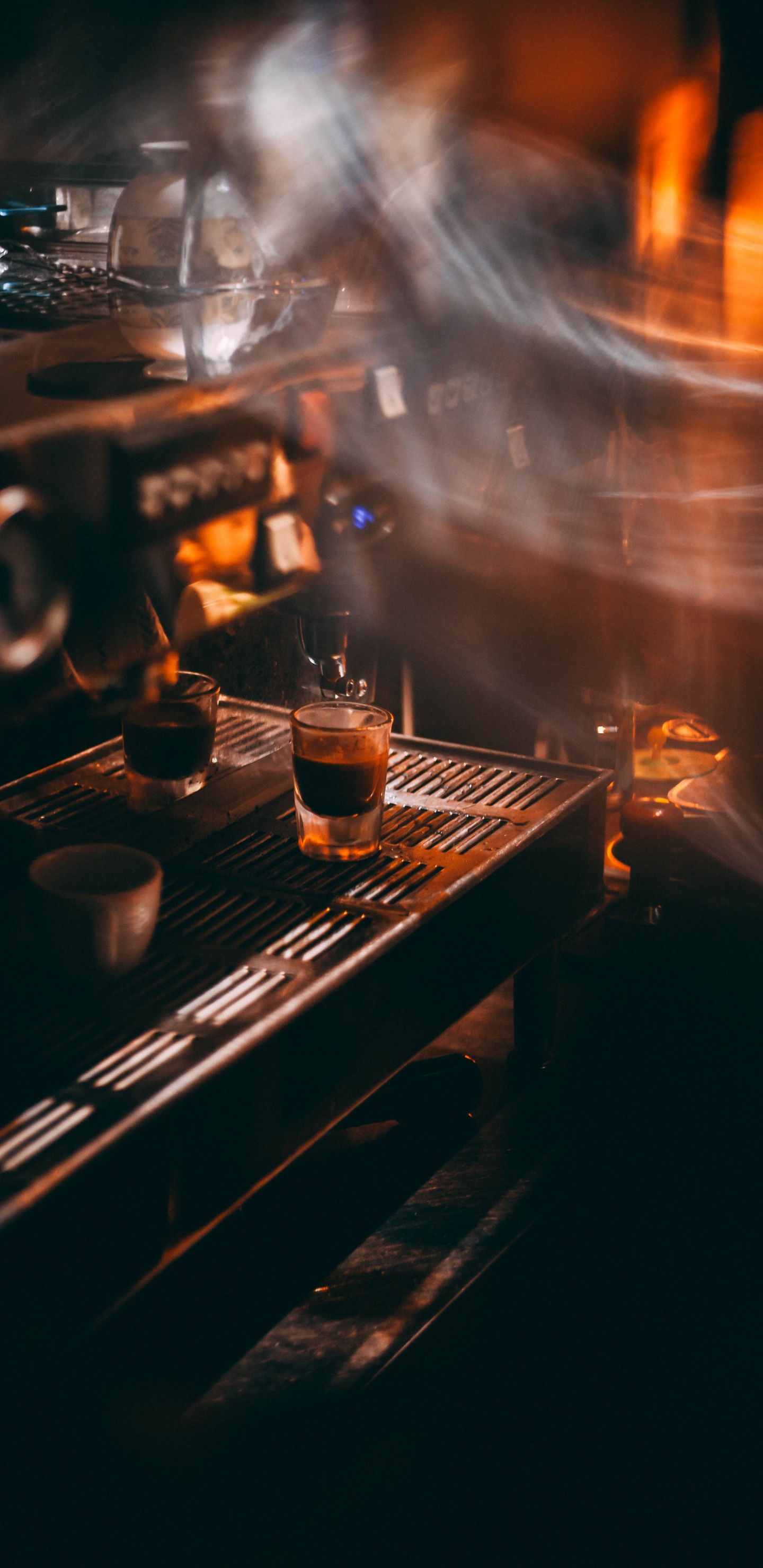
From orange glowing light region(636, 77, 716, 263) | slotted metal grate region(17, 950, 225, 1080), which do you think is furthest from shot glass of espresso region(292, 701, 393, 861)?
orange glowing light region(636, 77, 716, 263)

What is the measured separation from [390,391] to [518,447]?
45cm

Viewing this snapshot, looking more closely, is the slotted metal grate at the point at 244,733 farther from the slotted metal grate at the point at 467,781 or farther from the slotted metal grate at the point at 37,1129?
the slotted metal grate at the point at 37,1129

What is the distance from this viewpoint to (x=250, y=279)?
43.4 inches

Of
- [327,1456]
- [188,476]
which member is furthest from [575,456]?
[327,1456]

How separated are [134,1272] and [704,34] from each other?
179cm

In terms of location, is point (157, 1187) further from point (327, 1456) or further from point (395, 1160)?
point (395, 1160)

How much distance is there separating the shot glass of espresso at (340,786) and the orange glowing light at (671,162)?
101 centimetres

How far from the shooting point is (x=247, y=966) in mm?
1144

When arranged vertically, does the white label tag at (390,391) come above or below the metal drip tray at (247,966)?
Result: above

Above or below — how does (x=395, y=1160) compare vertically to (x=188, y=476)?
below

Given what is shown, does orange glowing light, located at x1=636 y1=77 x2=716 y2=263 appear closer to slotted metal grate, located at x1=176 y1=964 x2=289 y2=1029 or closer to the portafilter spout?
the portafilter spout

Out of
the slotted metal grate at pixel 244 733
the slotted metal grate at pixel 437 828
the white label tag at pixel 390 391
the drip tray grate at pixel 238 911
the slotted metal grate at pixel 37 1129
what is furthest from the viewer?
the slotted metal grate at pixel 244 733

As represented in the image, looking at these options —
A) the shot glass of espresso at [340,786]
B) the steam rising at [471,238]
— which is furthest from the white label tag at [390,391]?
the shot glass of espresso at [340,786]

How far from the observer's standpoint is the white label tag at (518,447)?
150 centimetres
